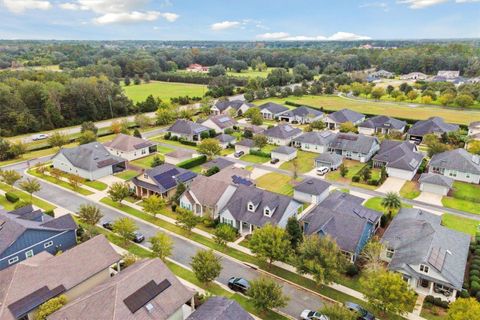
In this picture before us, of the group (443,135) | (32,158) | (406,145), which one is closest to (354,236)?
(406,145)

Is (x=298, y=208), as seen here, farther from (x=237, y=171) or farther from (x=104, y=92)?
(x=104, y=92)

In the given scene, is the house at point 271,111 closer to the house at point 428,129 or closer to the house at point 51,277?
the house at point 428,129

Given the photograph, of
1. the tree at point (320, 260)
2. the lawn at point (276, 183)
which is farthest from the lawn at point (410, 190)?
the tree at point (320, 260)

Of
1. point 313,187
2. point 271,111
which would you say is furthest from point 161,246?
point 271,111

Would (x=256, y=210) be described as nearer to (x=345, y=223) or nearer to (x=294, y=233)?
(x=294, y=233)

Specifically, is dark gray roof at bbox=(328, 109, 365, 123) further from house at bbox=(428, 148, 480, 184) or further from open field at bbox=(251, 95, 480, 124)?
house at bbox=(428, 148, 480, 184)

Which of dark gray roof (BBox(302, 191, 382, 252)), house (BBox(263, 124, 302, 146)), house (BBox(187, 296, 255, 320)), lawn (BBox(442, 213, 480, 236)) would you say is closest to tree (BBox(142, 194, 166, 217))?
dark gray roof (BBox(302, 191, 382, 252))
